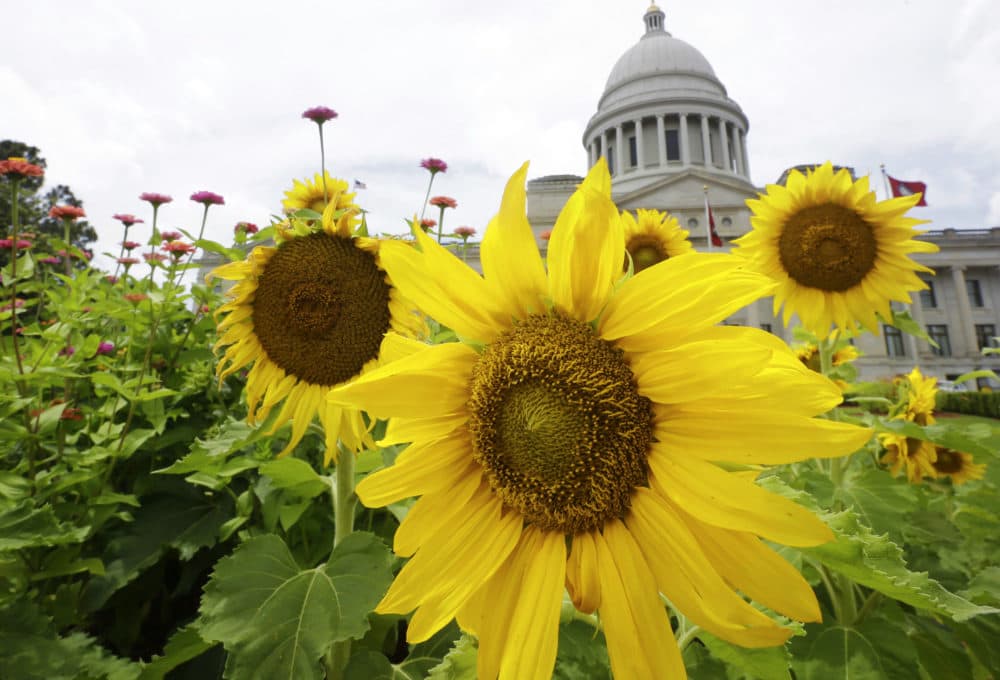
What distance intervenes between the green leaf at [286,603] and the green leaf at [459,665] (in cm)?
22

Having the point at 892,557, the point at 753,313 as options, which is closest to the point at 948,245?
the point at 753,313

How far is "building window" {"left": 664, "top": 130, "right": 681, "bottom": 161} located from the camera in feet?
169

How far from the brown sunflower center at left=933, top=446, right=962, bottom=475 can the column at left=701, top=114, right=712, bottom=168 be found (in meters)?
52.3

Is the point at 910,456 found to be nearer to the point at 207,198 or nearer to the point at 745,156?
the point at 207,198

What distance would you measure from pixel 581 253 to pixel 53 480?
2.29 m

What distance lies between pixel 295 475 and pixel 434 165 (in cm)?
348

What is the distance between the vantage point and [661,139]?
50.9 meters

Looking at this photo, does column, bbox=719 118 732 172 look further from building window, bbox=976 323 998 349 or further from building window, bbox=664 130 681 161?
building window, bbox=976 323 998 349

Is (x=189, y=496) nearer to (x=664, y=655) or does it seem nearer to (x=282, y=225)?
(x=282, y=225)

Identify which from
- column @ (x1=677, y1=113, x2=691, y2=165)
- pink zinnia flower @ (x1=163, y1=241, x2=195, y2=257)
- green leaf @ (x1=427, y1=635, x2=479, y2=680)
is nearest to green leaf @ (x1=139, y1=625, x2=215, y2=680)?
green leaf @ (x1=427, y1=635, x2=479, y2=680)

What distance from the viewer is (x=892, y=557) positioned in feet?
3.17

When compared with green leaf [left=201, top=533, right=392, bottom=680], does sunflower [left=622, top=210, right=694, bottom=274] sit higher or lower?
higher

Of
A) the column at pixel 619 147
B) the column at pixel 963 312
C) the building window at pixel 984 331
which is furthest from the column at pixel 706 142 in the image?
the building window at pixel 984 331

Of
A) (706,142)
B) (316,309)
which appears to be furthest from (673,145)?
(316,309)
